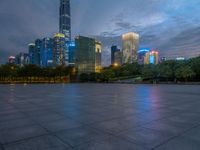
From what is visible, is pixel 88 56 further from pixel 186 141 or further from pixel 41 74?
pixel 186 141

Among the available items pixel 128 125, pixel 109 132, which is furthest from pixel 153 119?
pixel 109 132

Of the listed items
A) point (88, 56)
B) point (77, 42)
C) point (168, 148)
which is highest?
point (77, 42)

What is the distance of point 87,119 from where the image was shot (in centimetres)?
747

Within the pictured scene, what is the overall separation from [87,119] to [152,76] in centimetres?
7791

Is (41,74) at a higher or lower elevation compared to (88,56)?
lower

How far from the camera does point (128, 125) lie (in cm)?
653

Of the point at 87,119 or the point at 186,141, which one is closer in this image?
the point at 186,141

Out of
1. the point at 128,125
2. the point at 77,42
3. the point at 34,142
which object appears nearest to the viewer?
the point at 34,142

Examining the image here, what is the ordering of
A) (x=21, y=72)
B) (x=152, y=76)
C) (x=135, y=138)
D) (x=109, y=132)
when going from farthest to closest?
(x=21, y=72), (x=152, y=76), (x=109, y=132), (x=135, y=138)

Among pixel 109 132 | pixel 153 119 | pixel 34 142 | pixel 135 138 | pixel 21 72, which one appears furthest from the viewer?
pixel 21 72

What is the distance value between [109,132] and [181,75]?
226 feet

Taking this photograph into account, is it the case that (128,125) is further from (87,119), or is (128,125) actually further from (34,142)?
(34,142)

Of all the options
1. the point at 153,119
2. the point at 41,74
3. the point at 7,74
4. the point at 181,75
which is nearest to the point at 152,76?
the point at 181,75

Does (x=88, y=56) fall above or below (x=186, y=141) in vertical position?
above
